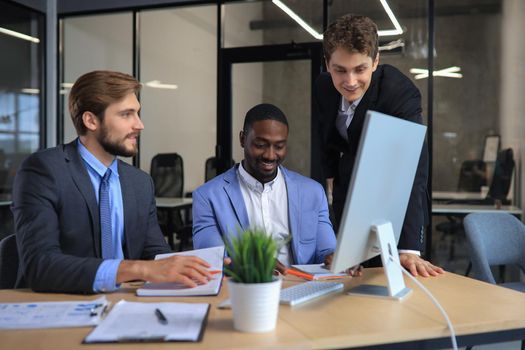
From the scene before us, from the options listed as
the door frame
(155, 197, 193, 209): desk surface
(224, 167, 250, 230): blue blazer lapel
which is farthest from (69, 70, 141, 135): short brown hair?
the door frame

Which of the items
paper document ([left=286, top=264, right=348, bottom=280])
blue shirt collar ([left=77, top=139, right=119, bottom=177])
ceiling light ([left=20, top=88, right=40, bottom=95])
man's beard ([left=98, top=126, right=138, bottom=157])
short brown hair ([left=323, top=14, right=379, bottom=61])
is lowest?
paper document ([left=286, top=264, right=348, bottom=280])

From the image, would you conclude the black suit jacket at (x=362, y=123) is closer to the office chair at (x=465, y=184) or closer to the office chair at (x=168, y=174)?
the office chair at (x=465, y=184)

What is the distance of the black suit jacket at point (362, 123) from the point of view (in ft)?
6.31

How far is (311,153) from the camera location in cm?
550

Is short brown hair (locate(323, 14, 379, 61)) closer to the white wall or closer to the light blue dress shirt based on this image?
the light blue dress shirt

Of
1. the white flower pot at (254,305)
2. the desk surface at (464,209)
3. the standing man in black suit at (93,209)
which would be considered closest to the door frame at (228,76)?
the desk surface at (464,209)

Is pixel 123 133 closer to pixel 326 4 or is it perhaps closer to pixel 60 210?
pixel 60 210

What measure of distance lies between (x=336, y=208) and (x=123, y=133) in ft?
3.10

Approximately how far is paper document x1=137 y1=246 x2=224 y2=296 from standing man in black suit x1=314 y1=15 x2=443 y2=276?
2.07ft

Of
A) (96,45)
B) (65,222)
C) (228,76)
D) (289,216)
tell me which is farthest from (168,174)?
(65,222)

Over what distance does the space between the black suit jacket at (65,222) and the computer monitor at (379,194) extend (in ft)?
2.38

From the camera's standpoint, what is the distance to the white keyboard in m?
1.48

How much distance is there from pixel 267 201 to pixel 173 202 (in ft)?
11.3

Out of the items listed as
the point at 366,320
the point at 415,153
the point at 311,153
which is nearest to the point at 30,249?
the point at 366,320
